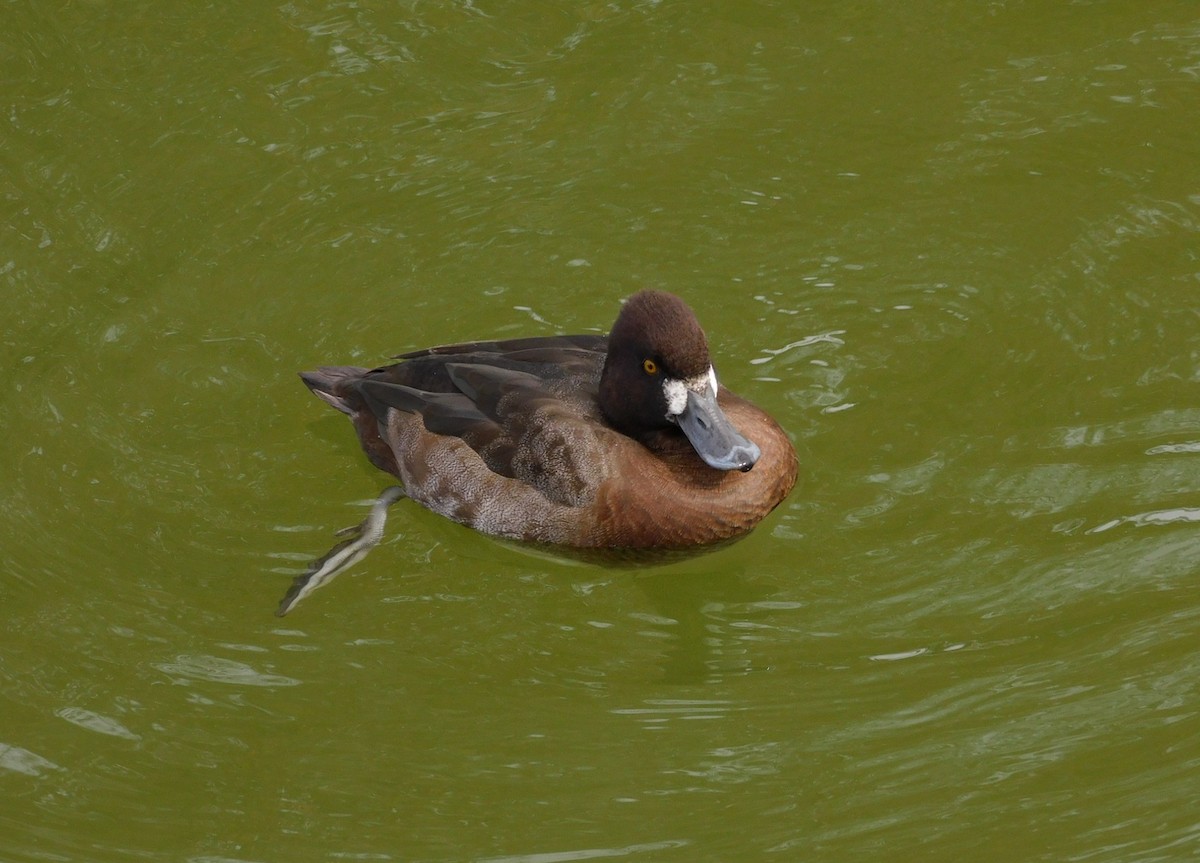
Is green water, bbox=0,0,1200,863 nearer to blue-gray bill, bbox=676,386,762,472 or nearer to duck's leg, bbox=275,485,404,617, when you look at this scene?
duck's leg, bbox=275,485,404,617

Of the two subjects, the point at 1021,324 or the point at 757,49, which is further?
the point at 757,49

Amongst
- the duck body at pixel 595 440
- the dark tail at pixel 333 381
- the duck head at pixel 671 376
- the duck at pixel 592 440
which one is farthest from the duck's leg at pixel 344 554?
the duck head at pixel 671 376

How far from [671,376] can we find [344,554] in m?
1.60

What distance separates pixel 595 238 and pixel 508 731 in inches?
126

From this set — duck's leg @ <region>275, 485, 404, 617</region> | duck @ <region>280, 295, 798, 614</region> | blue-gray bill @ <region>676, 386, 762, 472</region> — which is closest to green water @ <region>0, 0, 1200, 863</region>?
duck's leg @ <region>275, 485, 404, 617</region>

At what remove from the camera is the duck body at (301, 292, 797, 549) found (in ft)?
21.5

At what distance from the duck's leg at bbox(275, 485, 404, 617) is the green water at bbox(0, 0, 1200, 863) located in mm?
81

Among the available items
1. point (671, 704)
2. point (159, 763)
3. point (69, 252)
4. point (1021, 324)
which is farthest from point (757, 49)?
point (159, 763)

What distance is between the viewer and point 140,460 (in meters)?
7.32

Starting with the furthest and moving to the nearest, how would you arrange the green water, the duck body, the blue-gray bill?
the duck body < the blue-gray bill < the green water

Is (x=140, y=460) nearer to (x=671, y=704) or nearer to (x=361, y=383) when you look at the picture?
(x=361, y=383)

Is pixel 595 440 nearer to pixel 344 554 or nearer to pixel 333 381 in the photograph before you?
pixel 344 554

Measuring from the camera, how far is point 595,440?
6.73 meters

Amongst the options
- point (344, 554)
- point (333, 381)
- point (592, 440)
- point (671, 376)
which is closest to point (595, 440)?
point (592, 440)
